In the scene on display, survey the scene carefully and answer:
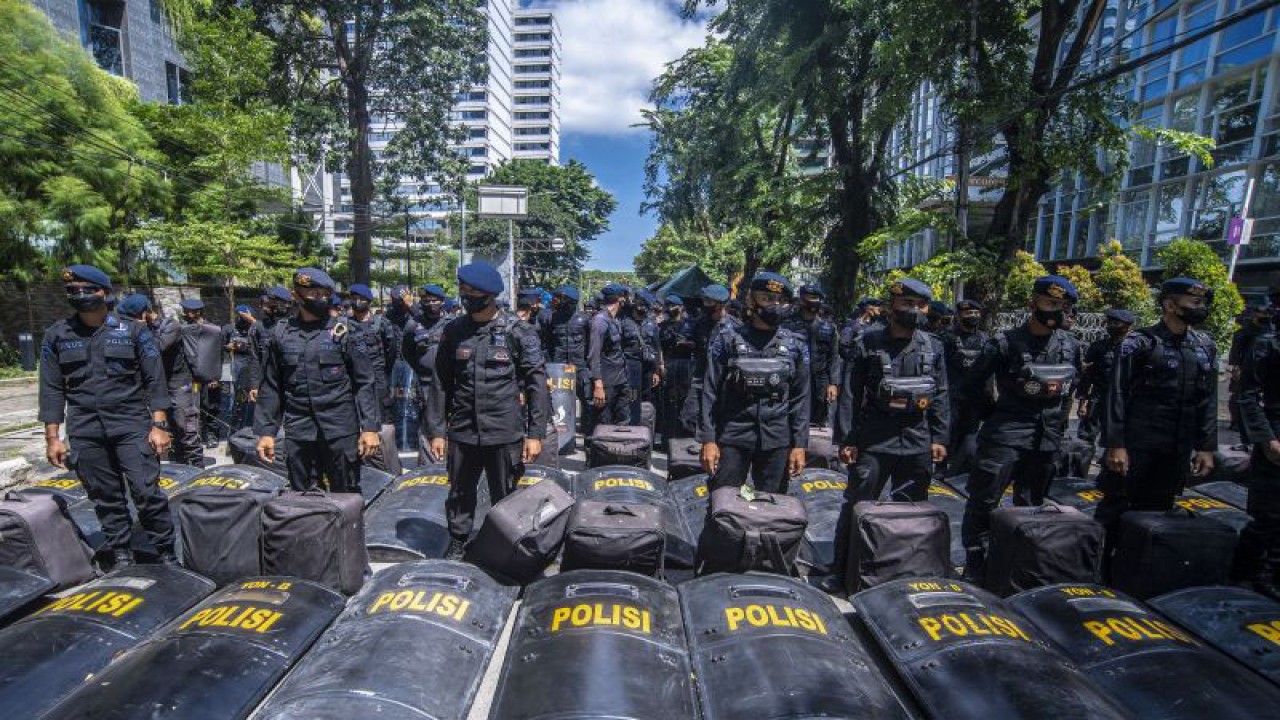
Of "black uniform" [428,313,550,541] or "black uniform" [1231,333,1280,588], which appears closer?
"black uniform" [1231,333,1280,588]

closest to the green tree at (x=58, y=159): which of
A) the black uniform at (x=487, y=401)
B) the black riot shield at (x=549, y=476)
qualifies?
the black riot shield at (x=549, y=476)

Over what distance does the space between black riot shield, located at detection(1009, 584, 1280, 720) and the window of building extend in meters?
34.3

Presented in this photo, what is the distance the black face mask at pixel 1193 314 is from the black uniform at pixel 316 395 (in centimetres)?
566

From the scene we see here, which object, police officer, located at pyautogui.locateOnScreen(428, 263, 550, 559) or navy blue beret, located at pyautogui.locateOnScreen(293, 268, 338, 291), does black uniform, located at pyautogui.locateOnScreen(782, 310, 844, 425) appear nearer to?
police officer, located at pyautogui.locateOnScreen(428, 263, 550, 559)

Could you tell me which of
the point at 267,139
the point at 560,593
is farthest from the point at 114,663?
the point at 267,139

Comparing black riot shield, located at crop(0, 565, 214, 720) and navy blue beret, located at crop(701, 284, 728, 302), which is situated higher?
navy blue beret, located at crop(701, 284, 728, 302)

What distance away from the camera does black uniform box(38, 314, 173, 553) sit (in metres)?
4.21

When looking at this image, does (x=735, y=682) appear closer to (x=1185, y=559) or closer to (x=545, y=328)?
(x=1185, y=559)

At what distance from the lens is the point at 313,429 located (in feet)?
14.7

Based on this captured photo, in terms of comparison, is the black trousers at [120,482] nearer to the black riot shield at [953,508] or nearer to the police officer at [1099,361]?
the black riot shield at [953,508]

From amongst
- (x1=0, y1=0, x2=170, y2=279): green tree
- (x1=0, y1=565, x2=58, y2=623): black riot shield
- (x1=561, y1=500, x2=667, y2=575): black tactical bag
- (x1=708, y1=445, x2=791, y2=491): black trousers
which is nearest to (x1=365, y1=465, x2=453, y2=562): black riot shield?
(x1=561, y1=500, x2=667, y2=575): black tactical bag

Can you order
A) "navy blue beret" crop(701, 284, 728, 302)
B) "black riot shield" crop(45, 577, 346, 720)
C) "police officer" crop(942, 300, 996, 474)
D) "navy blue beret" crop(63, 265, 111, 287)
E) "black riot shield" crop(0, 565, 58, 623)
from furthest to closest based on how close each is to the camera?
"navy blue beret" crop(701, 284, 728, 302) → "police officer" crop(942, 300, 996, 474) → "navy blue beret" crop(63, 265, 111, 287) → "black riot shield" crop(0, 565, 58, 623) → "black riot shield" crop(45, 577, 346, 720)

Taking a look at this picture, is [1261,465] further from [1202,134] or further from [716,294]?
[1202,134]

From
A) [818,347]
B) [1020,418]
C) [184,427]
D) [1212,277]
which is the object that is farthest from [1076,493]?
[1212,277]
